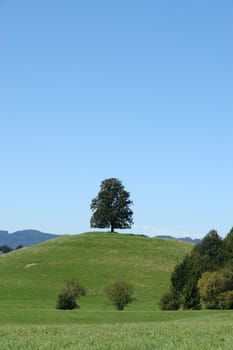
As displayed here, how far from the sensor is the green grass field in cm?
1897

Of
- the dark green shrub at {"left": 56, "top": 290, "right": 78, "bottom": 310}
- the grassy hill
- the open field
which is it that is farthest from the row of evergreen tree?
the open field

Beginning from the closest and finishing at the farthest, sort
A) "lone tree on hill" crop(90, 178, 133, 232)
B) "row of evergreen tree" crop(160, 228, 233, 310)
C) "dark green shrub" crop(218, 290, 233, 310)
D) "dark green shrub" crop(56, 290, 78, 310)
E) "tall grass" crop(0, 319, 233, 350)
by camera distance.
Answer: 1. "tall grass" crop(0, 319, 233, 350)
2. "dark green shrub" crop(56, 290, 78, 310)
3. "dark green shrub" crop(218, 290, 233, 310)
4. "row of evergreen tree" crop(160, 228, 233, 310)
5. "lone tree on hill" crop(90, 178, 133, 232)

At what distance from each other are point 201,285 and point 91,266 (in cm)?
3539

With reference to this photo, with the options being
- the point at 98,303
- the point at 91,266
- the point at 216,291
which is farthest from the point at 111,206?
the point at 216,291

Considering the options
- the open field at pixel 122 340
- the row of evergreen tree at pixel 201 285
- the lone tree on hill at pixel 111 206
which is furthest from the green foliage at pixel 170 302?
the lone tree on hill at pixel 111 206

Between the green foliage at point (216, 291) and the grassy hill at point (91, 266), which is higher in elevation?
the grassy hill at point (91, 266)

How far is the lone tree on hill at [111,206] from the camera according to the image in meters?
118

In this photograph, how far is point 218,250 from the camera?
7681 cm

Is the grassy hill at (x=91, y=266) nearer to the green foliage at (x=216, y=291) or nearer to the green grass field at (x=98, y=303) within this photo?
the green grass field at (x=98, y=303)

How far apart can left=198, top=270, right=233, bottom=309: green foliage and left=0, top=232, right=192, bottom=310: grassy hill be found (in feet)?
27.8

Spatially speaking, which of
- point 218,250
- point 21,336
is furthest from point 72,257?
point 21,336

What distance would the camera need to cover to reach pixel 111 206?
118 m

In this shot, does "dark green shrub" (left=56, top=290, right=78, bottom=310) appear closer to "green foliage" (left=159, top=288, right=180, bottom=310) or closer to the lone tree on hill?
"green foliage" (left=159, top=288, right=180, bottom=310)

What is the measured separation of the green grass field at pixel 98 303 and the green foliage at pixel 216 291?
495 cm
